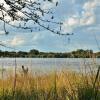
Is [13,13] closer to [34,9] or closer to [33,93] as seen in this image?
[34,9]

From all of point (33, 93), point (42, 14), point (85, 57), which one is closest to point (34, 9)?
point (42, 14)

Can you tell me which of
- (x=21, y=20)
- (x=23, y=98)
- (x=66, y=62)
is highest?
(x=21, y=20)

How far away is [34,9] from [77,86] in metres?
2.42

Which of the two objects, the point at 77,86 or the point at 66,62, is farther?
the point at 66,62

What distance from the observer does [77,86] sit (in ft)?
17.5

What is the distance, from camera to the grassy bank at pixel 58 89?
4445 mm

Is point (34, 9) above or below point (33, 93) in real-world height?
above

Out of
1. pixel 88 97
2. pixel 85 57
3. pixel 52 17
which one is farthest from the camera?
pixel 52 17

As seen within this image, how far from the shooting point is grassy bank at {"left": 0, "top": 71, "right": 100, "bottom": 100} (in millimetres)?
4445

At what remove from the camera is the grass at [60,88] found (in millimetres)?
4476

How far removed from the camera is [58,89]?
8328 millimetres

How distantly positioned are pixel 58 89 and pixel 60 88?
0.20 ft

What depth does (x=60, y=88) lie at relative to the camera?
27.5ft

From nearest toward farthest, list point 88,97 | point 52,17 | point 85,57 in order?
point 88,97 → point 85,57 → point 52,17
